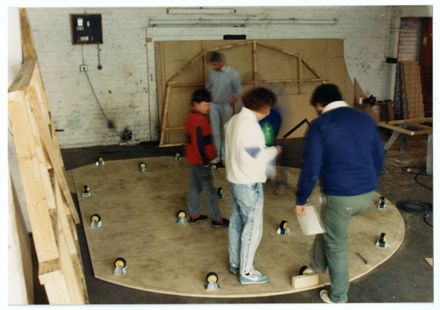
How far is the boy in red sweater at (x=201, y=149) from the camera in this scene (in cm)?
509

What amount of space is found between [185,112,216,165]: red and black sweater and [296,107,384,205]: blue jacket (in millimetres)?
1515

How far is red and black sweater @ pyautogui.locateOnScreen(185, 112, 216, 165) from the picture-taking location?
16.9ft

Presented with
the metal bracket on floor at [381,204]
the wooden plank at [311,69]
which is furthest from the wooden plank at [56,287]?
the wooden plank at [311,69]

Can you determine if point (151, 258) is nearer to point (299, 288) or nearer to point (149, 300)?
point (149, 300)

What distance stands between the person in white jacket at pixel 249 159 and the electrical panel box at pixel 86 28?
5827 mm

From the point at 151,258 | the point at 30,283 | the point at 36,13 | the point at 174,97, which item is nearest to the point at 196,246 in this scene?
the point at 151,258

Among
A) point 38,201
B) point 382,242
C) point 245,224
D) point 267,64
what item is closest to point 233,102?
point 267,64

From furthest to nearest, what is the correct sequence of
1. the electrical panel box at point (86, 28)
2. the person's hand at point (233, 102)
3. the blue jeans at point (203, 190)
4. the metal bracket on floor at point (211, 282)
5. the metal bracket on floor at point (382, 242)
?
the electrical panel box at point (86, 28) → the person's hand at point (233, 102) → the blue jeans at point (203, 190) → the metal bracket on floor at point (382, 242) → the metal bracket on floor at point (211, 282)

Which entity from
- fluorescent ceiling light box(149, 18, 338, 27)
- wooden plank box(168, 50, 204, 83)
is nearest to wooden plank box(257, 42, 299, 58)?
fluorescent ceiling light box(149, 18, 338, 27)

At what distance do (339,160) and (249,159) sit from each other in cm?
74

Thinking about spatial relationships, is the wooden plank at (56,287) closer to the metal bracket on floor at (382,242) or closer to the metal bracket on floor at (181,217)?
the metal bracket on floor at (181,217)

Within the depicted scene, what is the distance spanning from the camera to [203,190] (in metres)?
5.59

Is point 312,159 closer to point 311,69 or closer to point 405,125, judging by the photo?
point 405,125

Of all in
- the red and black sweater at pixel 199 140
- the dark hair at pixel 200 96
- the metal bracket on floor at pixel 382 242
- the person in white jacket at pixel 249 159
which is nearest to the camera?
the person in white jacket at pixel 249 159
